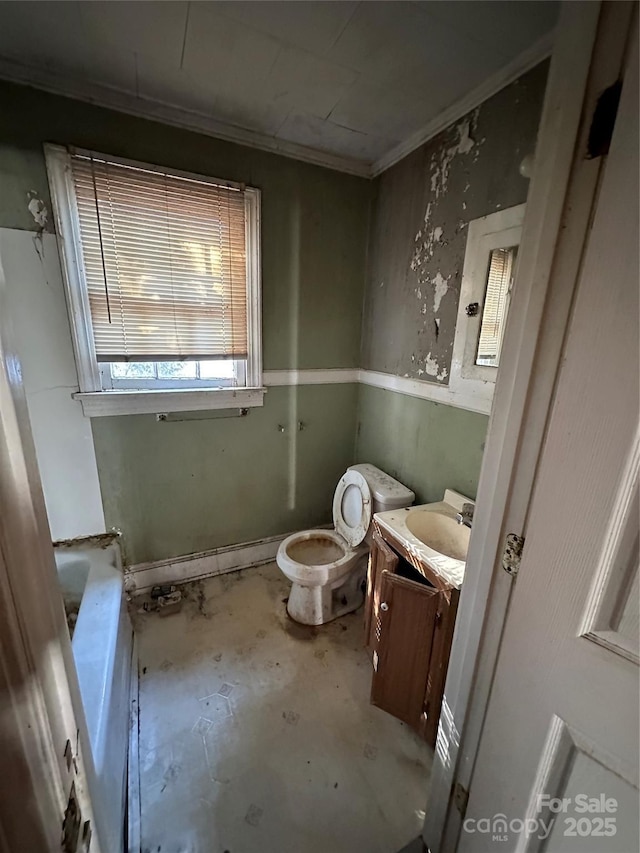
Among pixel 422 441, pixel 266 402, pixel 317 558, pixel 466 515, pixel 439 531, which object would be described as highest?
pixel 266 402

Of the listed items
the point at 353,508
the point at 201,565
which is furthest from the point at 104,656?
the point at 353,508

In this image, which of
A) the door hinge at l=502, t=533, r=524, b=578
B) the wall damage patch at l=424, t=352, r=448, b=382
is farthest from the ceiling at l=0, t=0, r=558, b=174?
the door hinge at l=502, t=533, r=524, b=578

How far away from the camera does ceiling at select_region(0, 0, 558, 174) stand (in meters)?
1.09

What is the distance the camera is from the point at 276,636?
5.92 feet

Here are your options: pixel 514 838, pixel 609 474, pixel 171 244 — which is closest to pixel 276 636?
pixel 514 838

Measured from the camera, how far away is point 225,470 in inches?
83.6

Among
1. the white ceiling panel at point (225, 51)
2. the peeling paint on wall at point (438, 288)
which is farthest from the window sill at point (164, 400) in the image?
the white ceiling panel at point (225, 51)

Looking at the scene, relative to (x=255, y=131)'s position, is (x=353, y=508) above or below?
below

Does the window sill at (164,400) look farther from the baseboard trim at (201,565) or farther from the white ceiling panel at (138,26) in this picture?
the white ceiling panel at (138,26)

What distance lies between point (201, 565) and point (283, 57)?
8.03ft

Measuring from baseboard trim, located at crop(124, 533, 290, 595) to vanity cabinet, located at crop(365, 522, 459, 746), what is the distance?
1.07 meters

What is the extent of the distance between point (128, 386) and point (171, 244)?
0.75 meters

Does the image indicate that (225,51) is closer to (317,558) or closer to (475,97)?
(475,97)

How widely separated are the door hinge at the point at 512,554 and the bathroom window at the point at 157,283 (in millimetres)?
1616
